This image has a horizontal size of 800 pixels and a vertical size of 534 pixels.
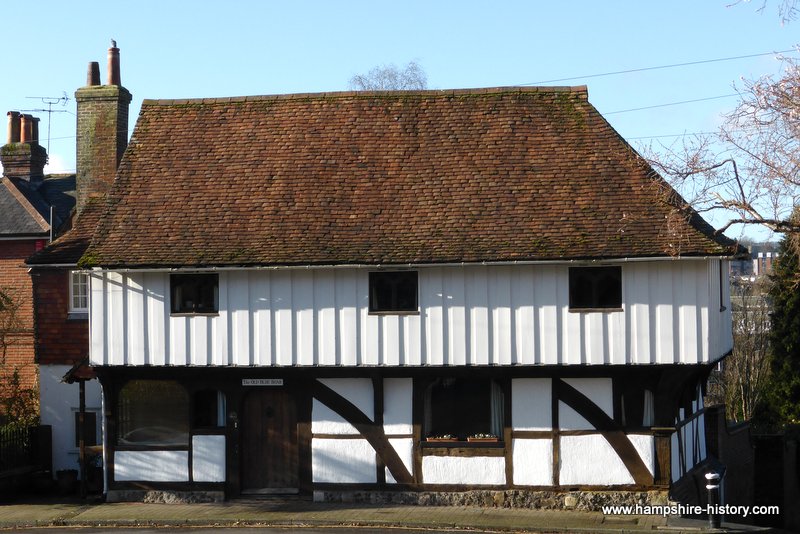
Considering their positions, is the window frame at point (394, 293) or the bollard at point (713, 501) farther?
the window frame at point (394, 293)

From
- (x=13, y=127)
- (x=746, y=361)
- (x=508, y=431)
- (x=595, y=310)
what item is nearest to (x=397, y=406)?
(x=508, y=431)

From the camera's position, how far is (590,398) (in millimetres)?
20078

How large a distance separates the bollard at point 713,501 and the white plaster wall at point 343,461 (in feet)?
19.7

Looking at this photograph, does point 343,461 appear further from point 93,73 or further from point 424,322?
point 93,73

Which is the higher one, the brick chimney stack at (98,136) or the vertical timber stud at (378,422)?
the brick chimney stack at (98,136)

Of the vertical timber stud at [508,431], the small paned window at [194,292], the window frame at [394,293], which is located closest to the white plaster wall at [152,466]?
the small paned window at [194,292]

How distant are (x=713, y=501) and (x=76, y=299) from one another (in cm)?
1467

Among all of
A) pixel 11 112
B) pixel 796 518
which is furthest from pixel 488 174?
pixel 11 112

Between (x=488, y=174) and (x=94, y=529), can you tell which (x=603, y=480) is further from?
(x=94, y=529)

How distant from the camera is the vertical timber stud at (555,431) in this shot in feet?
66.0

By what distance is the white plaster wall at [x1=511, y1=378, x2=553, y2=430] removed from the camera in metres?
20.2

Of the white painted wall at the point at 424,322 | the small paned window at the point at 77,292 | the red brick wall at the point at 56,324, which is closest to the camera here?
the white painted wall at the point at 424,322

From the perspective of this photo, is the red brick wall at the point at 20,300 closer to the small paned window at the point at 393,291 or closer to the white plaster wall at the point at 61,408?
the white plaster wall at the point at 61,408

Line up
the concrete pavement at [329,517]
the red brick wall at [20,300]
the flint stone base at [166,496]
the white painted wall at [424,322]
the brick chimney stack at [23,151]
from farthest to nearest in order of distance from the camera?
the brick chimney stack at [23,151] < the red brick wall at [20,300] < the flint stone base at [166,496] < the white painted wall at [424,322] < the concrete pavement at [329,517]
